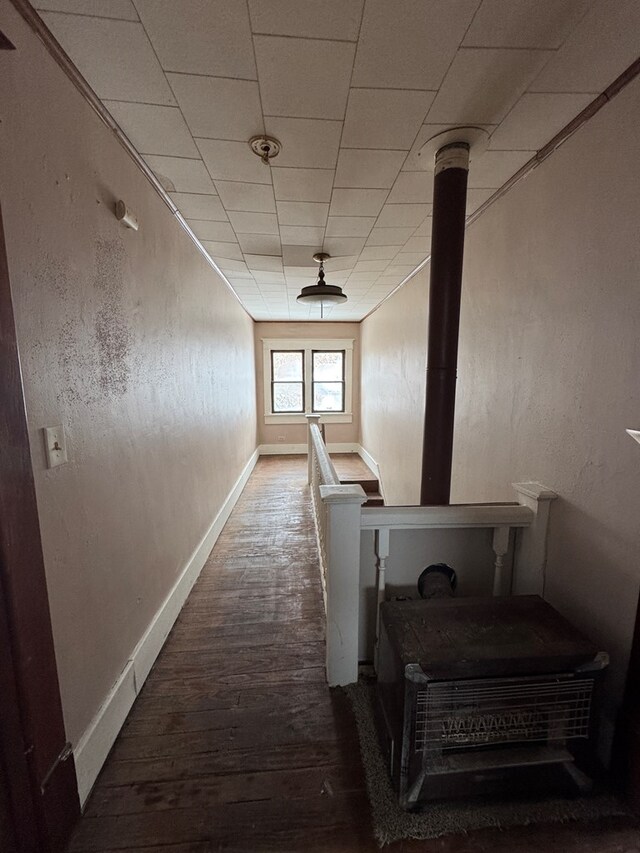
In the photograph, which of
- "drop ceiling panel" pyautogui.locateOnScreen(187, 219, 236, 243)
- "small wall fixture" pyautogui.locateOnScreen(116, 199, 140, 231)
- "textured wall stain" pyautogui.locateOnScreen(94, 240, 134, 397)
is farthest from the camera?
"drop ceiling panel" pyautogui.locateOnScreen(187, 219, 236, 243)

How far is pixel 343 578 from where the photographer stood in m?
1.50

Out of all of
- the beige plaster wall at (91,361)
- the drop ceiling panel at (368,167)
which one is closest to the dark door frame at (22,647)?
the beige plaster wall at (91,361)

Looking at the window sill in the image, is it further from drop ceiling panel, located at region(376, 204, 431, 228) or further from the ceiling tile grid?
the ceiling tile grid

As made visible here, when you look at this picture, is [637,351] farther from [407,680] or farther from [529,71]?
[407,680]

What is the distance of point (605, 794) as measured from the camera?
1.17 m

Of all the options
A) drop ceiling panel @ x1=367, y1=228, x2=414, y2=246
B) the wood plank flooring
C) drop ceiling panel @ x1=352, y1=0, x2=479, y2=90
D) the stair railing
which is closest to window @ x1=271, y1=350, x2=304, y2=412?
drop ceiling panel @ x1=367, y1=228, x2=414, y2=246

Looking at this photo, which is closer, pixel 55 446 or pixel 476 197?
pixel 55 446

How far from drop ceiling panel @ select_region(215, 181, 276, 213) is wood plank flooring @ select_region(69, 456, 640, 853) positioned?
2.49 m

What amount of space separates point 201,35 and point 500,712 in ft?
7.74

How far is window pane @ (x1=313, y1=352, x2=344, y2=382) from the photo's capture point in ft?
21.6

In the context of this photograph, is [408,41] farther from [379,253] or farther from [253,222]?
[379,253]

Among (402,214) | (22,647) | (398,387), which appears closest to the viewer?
(22,647)

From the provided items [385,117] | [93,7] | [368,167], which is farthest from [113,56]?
[368,167]

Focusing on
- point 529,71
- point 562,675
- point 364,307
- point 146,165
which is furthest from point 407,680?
point 364,307
